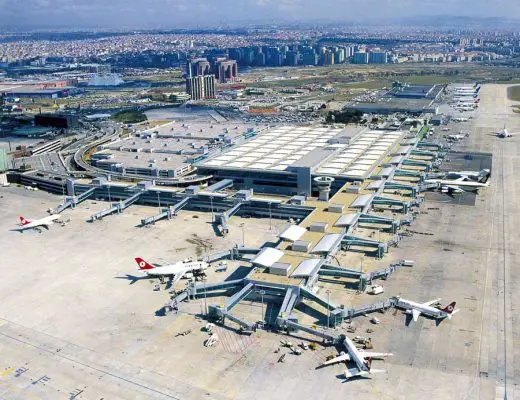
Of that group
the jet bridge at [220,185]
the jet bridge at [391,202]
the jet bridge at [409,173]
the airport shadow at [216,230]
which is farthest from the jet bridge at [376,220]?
the jet bridge at [220,185]

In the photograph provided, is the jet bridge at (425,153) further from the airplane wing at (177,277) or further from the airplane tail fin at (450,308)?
the airplane wing at (177,277)

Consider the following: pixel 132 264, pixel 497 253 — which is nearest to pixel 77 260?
pixel 132 264

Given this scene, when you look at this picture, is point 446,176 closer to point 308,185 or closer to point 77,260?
point 308,185

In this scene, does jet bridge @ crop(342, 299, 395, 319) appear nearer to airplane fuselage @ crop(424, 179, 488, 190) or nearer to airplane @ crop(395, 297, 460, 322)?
airplane @ crop(395, 297, 460, 322)

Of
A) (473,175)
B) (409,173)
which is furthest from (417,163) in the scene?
(473,175)

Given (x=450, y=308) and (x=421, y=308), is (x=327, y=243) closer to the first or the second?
(x=421, y=308)
